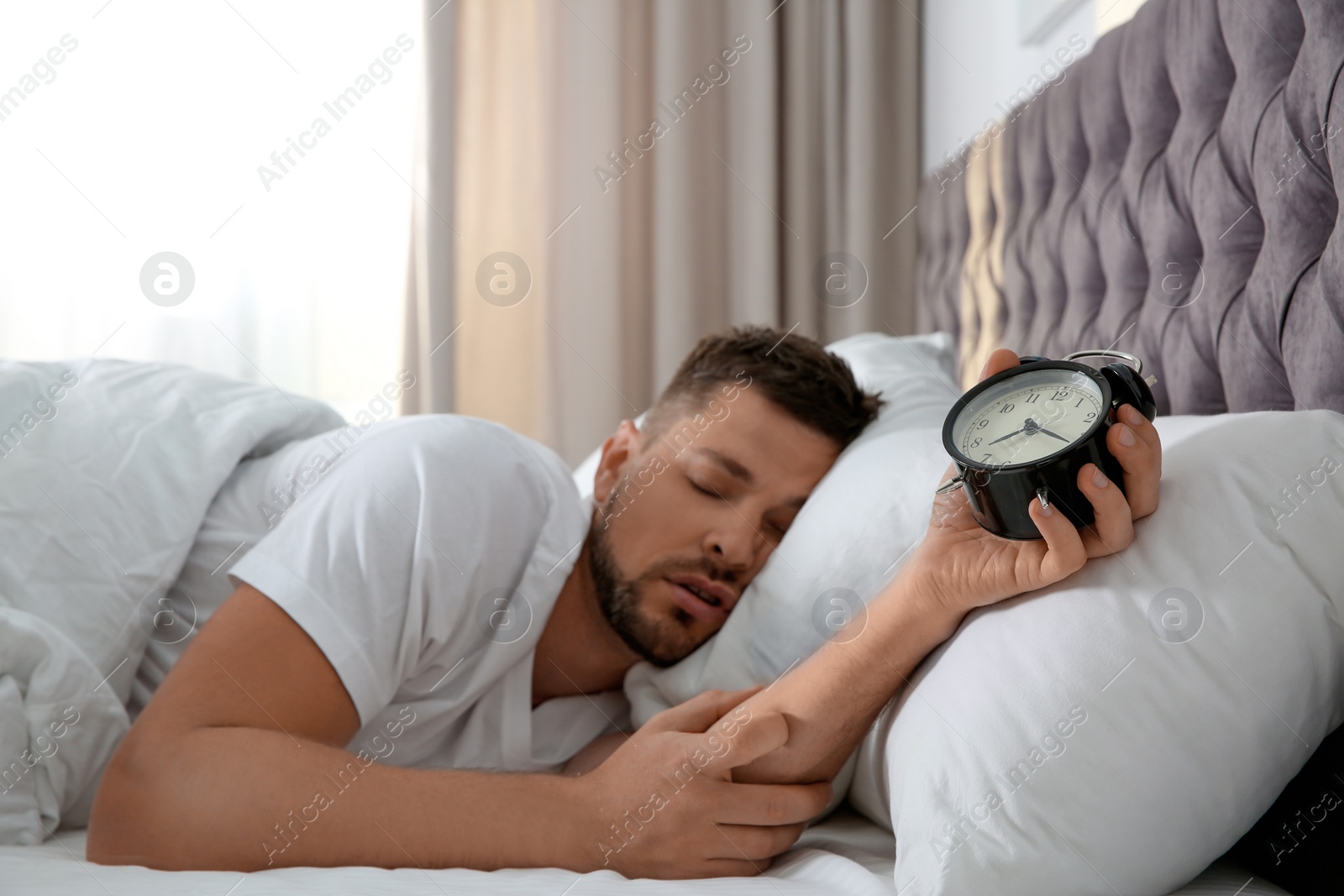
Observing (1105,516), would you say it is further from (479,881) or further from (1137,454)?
(479,881)

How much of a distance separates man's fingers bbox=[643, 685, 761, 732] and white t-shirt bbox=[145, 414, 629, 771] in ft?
0.86

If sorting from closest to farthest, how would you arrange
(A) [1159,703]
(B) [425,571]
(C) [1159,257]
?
(A) [1159,703], (B) [425,571], (C) [1159,257]

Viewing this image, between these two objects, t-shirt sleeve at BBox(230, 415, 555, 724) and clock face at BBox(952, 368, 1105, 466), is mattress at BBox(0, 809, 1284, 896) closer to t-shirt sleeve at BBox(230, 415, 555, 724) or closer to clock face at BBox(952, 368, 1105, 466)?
t-shirt sleeve at BBox(230, 415, 555, 724)

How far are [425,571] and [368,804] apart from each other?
0.80 feet

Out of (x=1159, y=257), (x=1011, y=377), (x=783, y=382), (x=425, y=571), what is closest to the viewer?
(x=1011, y=377)

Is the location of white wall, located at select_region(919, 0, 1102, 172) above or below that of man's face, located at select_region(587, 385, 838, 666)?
above

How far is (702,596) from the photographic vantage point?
3.83ft

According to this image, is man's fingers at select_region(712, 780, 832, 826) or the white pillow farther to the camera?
man's fingers at select_region(712, 780, 832, 826)

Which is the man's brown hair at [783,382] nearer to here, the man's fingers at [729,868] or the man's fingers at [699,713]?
the man's fingers at [699,713]

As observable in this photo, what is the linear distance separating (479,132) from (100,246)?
995 millimetres

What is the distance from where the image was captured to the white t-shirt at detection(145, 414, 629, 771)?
38.3 inches

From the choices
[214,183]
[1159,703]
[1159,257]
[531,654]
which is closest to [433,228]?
[214,183]

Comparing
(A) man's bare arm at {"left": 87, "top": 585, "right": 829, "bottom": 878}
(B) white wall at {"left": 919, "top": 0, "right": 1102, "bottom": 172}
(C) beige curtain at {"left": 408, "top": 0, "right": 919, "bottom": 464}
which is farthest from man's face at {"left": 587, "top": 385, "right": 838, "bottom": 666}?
(C) beige curtain at {"left": 408, "top": 0, "right": 919, "bottom": 464}

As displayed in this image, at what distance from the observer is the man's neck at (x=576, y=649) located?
1226mm
